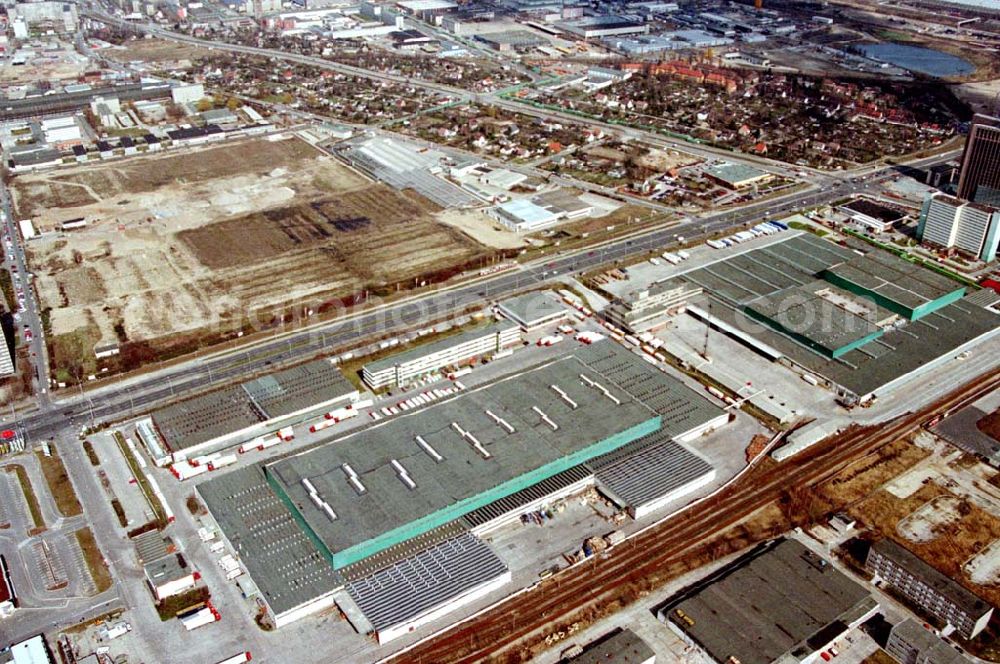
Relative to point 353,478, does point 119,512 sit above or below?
below

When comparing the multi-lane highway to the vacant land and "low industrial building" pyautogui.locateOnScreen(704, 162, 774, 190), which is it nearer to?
"low industrial building" pyautogui.locateOnScreen(704, 162, 774, 190)

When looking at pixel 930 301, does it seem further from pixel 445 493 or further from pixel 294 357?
pixel 294 357

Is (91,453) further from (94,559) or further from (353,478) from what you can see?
(353,478)

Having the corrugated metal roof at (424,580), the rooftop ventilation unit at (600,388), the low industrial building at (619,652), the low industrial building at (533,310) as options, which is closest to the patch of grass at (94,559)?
the corrugated metal roof at (424,580)

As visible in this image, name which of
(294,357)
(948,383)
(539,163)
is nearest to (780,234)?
(948,383)

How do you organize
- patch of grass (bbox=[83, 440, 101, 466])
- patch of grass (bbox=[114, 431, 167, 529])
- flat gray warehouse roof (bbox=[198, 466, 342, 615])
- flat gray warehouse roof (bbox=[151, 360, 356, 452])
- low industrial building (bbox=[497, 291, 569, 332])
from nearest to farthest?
flat gray warehouse roof (bbox=[198, 466, 342, 615]) → patch of grass (bbox=[114, 431, 167, 529]) → patch of grass (bbox=[83, 440, 101, 466]) → flat gray warehouse roof (bbox=[151, 360, 356, 452]) → low industrial building (bbox=[497, 291, 569, 332])

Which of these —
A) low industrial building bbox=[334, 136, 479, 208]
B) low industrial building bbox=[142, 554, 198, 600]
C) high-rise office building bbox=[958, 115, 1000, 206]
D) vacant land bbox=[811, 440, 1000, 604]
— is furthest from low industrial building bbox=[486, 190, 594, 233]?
low industrial building bbox=[142, 554, 198, 600]

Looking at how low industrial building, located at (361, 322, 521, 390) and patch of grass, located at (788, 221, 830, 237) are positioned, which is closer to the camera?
low industrial building, located at (361, 322, 521, 390)

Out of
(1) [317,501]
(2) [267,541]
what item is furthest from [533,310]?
(2) [267,541]
